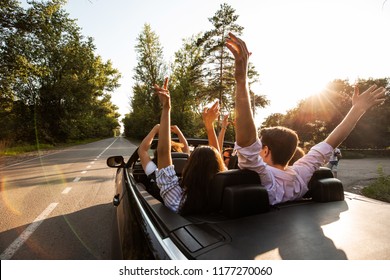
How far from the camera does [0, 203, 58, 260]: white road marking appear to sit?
3.17 m

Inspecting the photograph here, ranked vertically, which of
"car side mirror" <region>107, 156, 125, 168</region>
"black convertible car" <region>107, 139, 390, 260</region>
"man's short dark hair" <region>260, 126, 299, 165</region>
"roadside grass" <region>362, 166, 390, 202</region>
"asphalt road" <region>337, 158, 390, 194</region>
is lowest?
"asphalt road" <region>337, 158, 390, 194</region>

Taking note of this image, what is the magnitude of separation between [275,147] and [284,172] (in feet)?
0.65

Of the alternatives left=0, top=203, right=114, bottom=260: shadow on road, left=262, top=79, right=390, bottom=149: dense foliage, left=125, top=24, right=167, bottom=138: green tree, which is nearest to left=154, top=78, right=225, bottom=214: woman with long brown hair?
left=0, top=203, right=114, bottom=260: shadow on road

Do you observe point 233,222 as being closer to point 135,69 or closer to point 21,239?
point 21,239

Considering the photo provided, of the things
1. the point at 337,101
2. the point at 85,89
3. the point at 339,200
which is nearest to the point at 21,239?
the point at 339,200

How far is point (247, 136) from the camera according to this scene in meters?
1.62

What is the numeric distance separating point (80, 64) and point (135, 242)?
119 feet

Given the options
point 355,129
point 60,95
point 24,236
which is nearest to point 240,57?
point 24,236

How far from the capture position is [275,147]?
6.85 feet

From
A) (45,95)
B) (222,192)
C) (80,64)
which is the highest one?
(80,64)

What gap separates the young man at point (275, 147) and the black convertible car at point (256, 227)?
0.30 ft

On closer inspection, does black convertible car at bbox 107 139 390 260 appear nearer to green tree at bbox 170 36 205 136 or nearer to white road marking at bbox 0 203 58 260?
white road marking at bbox 0 203 58 260

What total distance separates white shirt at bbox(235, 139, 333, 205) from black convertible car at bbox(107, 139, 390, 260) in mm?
70

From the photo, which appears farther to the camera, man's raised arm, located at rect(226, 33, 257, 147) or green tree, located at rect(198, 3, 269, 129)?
green tree, located at rect(198, 3, 269, 129)
